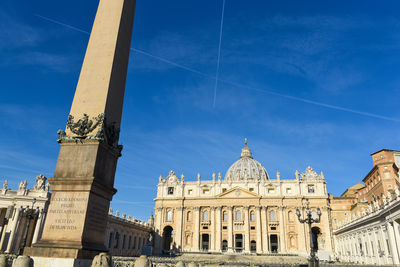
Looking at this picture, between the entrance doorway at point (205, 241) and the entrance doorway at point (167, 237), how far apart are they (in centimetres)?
689

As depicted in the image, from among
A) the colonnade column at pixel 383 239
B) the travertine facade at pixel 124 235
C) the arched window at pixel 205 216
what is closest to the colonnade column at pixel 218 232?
the arched window at pixel 205 216

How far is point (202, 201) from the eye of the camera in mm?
59844

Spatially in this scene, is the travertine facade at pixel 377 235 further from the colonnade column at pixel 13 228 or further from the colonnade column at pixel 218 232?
the colonnade column at pixel 13 228

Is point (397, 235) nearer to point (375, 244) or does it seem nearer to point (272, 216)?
point (375, 244)

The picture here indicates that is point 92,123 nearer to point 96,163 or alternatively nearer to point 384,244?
point 96,163

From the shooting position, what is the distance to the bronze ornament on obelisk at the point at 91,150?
7.20 metres

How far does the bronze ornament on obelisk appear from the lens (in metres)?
7.20

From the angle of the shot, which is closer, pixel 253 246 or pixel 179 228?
pixel 253 246

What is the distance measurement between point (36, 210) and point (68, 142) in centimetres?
3031

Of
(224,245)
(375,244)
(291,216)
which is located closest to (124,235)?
(224,245)

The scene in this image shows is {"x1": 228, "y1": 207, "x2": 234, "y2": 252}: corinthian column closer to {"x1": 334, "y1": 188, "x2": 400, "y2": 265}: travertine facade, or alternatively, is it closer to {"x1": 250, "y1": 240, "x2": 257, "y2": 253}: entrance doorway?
{"x1": 250, "y1": 240, "x2": 257, "y2": 253}: entrance doorway

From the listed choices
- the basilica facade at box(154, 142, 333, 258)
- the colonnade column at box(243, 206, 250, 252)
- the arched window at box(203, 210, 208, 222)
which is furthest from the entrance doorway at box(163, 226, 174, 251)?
the colonnade column at box(243, 206, 250, 252)

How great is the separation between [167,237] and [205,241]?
325 inches

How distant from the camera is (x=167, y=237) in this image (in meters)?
62.2
